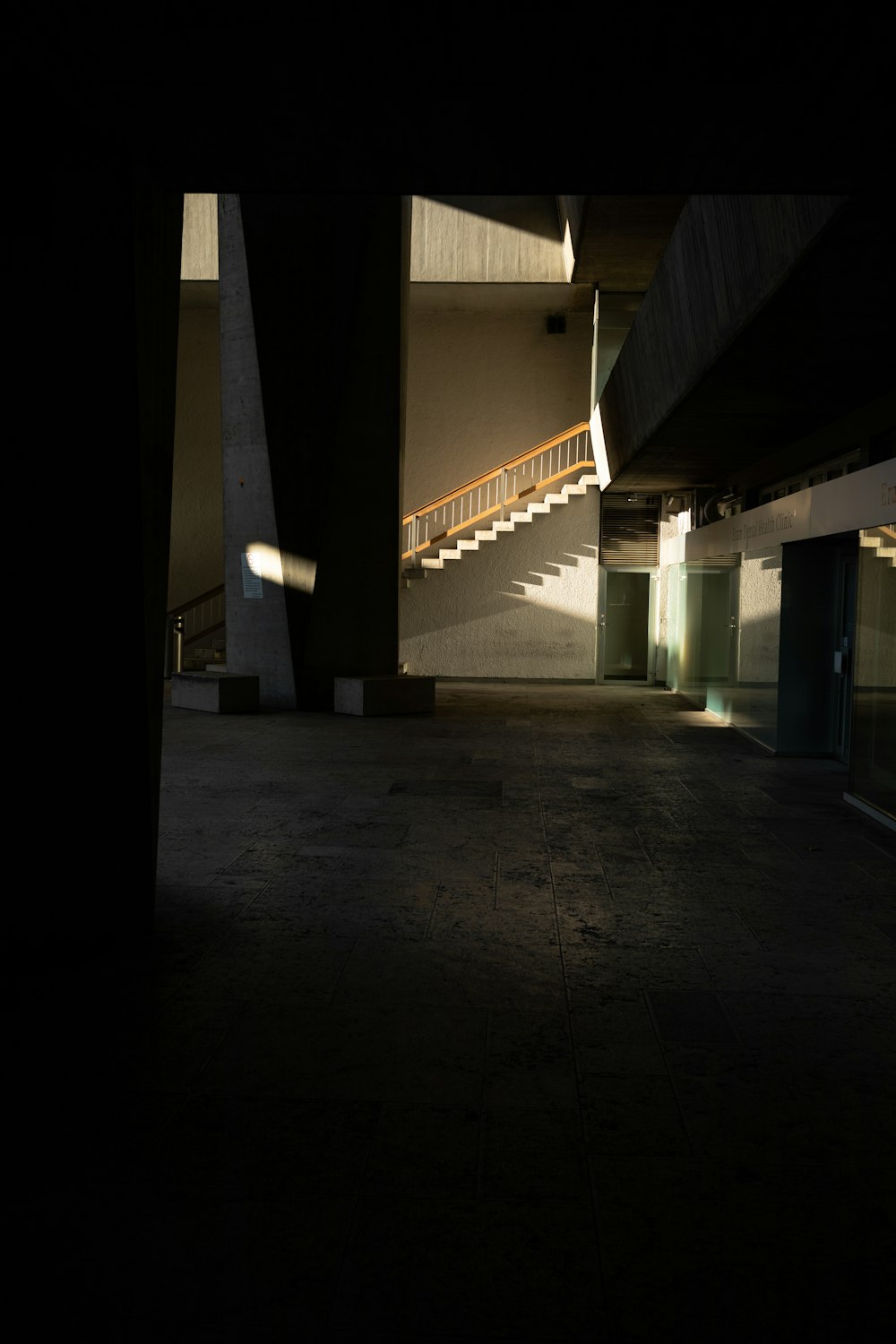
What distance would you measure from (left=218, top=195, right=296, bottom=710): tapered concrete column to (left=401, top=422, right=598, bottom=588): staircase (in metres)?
5.52

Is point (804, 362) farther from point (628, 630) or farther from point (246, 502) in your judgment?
point (628, 630)

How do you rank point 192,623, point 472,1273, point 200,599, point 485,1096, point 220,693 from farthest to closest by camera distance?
point 192,623 → point 200,599 → point 220,693 → point 485,1096 → point 472,1273

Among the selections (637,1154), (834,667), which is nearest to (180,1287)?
(637,1154)

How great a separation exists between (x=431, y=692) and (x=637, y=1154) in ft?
39.8

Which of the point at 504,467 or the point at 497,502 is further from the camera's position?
the point at 497,502

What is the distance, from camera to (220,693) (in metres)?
14.3

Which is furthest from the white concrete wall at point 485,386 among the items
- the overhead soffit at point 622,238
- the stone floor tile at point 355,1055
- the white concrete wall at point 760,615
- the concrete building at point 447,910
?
the stone floor tile at point 355,1055

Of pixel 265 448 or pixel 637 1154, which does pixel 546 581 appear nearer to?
pixel 265 448

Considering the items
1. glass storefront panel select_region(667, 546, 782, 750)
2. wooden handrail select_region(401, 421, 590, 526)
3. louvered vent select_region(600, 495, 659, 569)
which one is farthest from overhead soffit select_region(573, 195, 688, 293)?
glass storefront panel select_region(667, 546, 782, 750)

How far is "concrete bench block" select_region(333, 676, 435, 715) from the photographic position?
1446cm

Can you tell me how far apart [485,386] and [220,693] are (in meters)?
10.2

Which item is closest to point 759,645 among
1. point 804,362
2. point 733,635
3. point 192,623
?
point 733,635

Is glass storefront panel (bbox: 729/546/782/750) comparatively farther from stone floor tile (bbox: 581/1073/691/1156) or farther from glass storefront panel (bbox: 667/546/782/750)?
stone floor tile (bbox: 581/1073/691/1156)

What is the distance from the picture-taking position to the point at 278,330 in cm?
1412
